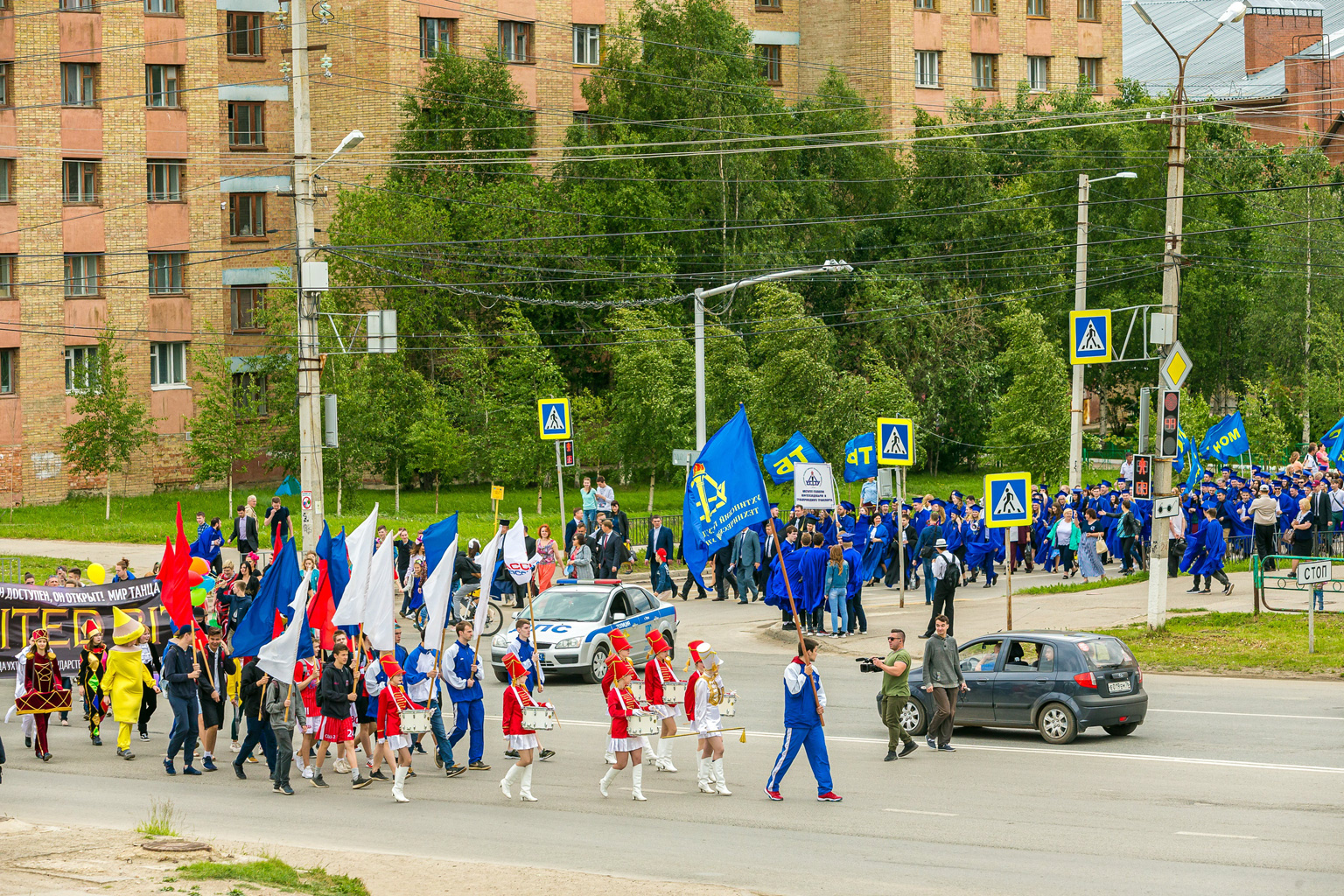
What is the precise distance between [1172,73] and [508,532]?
281 ft

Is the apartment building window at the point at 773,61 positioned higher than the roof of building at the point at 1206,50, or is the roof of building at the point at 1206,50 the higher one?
the roof of building at the point at 1206,50

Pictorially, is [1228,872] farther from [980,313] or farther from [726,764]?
[980,313]

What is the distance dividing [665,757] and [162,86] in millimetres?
47523

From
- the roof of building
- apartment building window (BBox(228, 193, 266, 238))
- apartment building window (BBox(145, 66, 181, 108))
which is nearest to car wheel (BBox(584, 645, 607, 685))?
apartment building window (BBox(145, 66, 181, 108))

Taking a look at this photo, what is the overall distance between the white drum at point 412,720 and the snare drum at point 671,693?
2.57 metres

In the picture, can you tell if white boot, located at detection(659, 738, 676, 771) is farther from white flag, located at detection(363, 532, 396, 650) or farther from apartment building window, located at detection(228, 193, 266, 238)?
apartment building window, located at detection(228, 193, 266, 238)

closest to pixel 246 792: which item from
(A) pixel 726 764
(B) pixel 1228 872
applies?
(A) pixel 726 764

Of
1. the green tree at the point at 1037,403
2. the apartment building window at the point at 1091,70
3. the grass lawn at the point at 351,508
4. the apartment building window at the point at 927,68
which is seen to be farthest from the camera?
the apartment building window at the point at 1091,70

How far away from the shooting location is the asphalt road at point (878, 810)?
483 inches

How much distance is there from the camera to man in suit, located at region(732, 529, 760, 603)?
32.1 m

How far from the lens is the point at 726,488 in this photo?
2348 cm

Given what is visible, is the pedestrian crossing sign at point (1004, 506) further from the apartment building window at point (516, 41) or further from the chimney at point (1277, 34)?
the chimney at point (1277, 34)

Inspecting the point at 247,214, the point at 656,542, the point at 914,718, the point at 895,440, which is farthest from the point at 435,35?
the point at 914,718

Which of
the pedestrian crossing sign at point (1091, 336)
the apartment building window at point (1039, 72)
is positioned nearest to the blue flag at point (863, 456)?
the pedestrian crossing sign at point (1091, 336)
